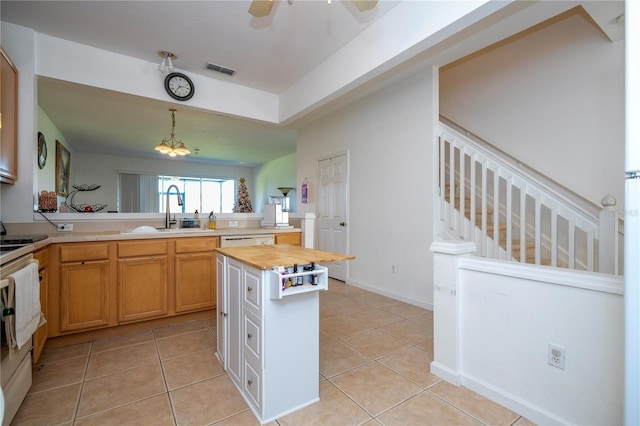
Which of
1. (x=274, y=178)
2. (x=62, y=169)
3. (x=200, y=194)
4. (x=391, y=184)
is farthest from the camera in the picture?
(x=200, y=194)

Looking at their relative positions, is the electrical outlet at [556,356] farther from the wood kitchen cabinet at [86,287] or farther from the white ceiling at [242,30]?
the wood kitchen cabinet at [86,287]

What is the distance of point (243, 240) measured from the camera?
324 centimetres

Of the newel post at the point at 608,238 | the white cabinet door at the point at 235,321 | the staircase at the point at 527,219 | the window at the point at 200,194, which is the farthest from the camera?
the window at the point at 200,194

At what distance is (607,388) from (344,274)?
3.38m

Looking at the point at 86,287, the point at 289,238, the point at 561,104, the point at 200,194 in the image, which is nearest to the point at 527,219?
the point at 561,104

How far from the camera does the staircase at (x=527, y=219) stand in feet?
7.91

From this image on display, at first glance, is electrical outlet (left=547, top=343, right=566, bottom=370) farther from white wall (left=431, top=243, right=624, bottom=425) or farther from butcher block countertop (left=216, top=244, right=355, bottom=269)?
butcher block countertop (left=216, top=244, right=355, bottom=269)

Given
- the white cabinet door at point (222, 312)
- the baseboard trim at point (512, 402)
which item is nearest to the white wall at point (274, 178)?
the white cabinet door at point (222, 312)

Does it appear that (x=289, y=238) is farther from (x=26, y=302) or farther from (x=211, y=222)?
(x=26, y=302)

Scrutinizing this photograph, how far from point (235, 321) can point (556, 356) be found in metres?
1.80

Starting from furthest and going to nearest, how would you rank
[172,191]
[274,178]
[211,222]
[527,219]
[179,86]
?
[274,178], [172,191], [211,222], [179,86], [527,219]

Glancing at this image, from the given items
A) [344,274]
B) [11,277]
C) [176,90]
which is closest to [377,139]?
[344,274]

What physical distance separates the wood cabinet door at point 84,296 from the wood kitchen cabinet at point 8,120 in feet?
2.94

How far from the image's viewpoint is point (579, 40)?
10.1 feet
